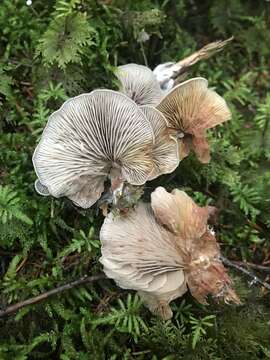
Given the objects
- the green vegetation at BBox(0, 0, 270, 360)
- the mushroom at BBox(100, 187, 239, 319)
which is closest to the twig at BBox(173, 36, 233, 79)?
the green vegetation at BBox(0, 0, 270, 360)

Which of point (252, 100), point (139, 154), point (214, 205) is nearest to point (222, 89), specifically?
point (252, 100)

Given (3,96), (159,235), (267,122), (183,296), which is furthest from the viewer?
(267,122)

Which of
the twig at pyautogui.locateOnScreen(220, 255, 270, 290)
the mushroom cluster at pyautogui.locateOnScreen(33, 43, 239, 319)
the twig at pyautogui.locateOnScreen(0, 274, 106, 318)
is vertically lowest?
the twig at pyautogui.locateOnScreen(220, 255, 270, 290)

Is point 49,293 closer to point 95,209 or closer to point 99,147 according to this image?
point 95,209

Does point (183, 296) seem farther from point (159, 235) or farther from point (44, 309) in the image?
point (44, 309)

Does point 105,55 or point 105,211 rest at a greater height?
point 105,55

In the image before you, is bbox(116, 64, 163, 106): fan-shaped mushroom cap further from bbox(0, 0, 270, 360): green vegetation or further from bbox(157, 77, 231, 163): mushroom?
bbox(157, 77, 231, 163): mushroom
